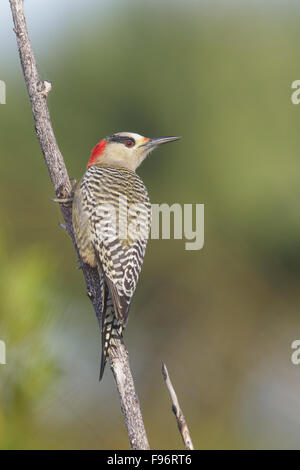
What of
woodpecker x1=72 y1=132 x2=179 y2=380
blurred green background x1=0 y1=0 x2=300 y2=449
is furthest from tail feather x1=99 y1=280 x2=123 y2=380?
blurred green background x1=0 y1=0 x2=300 y2=449

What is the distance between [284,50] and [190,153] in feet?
2.92

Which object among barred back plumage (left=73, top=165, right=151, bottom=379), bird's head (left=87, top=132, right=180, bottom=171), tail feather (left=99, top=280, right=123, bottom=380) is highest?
bird's head (left=87, top=132, right=180, bottom=171)

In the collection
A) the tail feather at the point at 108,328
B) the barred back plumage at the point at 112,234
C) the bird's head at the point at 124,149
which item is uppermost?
the bird's head at the point at 124,149

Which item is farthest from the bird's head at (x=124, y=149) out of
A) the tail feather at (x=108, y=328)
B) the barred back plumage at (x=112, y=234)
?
the tail feather at (x=108, y=328)

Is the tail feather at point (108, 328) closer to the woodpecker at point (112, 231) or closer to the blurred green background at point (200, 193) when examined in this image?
the woodpecker at point (112, 231)

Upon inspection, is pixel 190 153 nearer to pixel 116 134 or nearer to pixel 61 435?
pixel 116 134

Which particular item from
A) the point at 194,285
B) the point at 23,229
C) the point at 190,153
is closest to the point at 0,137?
the point at 23,229

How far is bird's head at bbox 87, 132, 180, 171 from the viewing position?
12.1 feet

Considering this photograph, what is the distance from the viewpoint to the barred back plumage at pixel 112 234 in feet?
8.87

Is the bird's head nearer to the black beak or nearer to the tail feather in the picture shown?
the black beak

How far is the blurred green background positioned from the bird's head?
0.10 meters

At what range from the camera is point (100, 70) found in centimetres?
388

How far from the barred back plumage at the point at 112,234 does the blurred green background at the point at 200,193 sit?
50 cm
